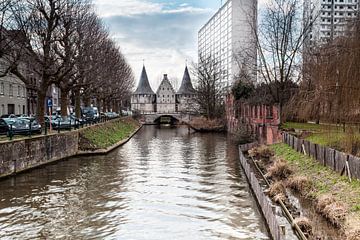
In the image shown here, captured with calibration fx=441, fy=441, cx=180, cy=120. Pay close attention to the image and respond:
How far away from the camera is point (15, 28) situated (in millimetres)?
29031

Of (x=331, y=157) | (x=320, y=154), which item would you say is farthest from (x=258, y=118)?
(x=331, y=157)

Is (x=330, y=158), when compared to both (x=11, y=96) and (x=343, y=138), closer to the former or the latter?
(x=343, y=138)

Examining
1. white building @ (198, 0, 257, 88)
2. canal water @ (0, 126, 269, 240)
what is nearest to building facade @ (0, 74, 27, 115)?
canal water @ (0, 126, 269, 240)

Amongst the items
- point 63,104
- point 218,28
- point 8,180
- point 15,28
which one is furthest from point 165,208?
point 218,28

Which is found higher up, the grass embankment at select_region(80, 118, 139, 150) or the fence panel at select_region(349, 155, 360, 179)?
the fence panel at select_region(349, 155, 360, 179)

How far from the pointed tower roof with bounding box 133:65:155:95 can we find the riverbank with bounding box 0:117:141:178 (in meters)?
79.8

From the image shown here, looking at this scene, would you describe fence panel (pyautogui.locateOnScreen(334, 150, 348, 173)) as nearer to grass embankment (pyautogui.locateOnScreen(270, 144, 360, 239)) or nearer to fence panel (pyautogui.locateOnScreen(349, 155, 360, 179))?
grass embankment (pyautogui.locateOnScreen(270, 144, 360, 239))

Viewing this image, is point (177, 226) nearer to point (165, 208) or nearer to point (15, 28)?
point (165, 208)

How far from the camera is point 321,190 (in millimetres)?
13680

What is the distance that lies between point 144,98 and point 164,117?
2002 centimetres

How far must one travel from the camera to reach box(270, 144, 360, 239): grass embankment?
10.3m

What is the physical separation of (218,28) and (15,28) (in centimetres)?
10458

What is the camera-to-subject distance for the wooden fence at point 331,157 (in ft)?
42.6

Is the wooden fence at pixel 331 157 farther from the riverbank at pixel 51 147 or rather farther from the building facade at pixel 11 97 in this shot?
the building facade at pixel 11 97
